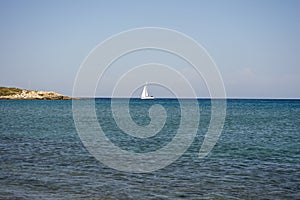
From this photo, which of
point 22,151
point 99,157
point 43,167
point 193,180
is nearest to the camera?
point 193,180

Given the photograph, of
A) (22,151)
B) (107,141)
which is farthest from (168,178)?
(107,141)

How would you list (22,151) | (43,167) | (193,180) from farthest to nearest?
1. (22,151)
2. (43,167)
3. (193,180)

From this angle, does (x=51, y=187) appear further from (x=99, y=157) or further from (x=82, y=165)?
(x=99, y=157)

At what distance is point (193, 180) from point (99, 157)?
28.8ft

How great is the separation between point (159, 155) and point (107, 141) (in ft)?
33.0

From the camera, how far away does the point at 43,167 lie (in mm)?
22406

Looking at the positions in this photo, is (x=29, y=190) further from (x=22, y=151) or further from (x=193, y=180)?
(x=22, y=151)

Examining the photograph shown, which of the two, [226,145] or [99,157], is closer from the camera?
[99,157]

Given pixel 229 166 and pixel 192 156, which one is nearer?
pixel 229 166

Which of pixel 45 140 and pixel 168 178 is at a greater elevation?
pixel 45 140

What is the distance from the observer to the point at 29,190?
17.3 metres

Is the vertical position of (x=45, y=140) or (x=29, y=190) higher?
(x=45, y=140)

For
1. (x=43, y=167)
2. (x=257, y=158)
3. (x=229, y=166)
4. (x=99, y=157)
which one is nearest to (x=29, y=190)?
(x=43, y=167)

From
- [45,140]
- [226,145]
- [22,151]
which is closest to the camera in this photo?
[22,151]
